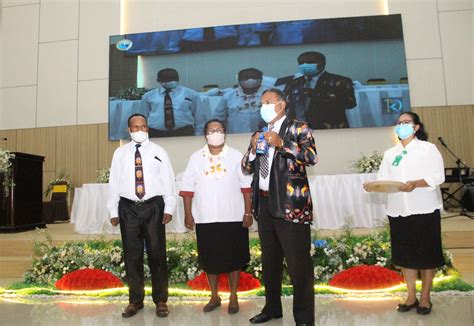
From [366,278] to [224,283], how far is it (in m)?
1.25

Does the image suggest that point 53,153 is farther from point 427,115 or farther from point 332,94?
point 427,115

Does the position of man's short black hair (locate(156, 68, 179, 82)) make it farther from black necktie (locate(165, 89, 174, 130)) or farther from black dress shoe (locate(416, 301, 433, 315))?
black dress shoe (locate(416, 301, 433, 315))

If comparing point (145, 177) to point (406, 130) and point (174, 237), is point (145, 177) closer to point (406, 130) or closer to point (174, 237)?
point (174, 237)

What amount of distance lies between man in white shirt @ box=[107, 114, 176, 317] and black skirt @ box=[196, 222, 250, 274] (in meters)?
0.32

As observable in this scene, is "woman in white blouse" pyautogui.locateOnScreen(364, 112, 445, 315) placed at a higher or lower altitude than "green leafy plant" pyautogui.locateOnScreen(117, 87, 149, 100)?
lower

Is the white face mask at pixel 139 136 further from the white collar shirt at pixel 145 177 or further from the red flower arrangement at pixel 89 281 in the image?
the red flower arrangement at pixel 89 281

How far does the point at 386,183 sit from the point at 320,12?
6.38 meters

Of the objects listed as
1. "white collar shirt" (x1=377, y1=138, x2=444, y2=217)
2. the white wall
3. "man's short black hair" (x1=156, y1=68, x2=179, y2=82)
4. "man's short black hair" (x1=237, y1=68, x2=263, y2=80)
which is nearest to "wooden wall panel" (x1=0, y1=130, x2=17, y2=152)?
the white wall

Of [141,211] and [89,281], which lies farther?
[89,281]

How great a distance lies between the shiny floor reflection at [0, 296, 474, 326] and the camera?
249cm

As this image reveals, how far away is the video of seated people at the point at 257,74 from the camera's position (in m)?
7.38

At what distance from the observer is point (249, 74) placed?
7.71m

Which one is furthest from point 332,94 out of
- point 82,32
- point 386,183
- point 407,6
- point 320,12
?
point 82,32

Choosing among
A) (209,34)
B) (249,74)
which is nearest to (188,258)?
(249,74)
